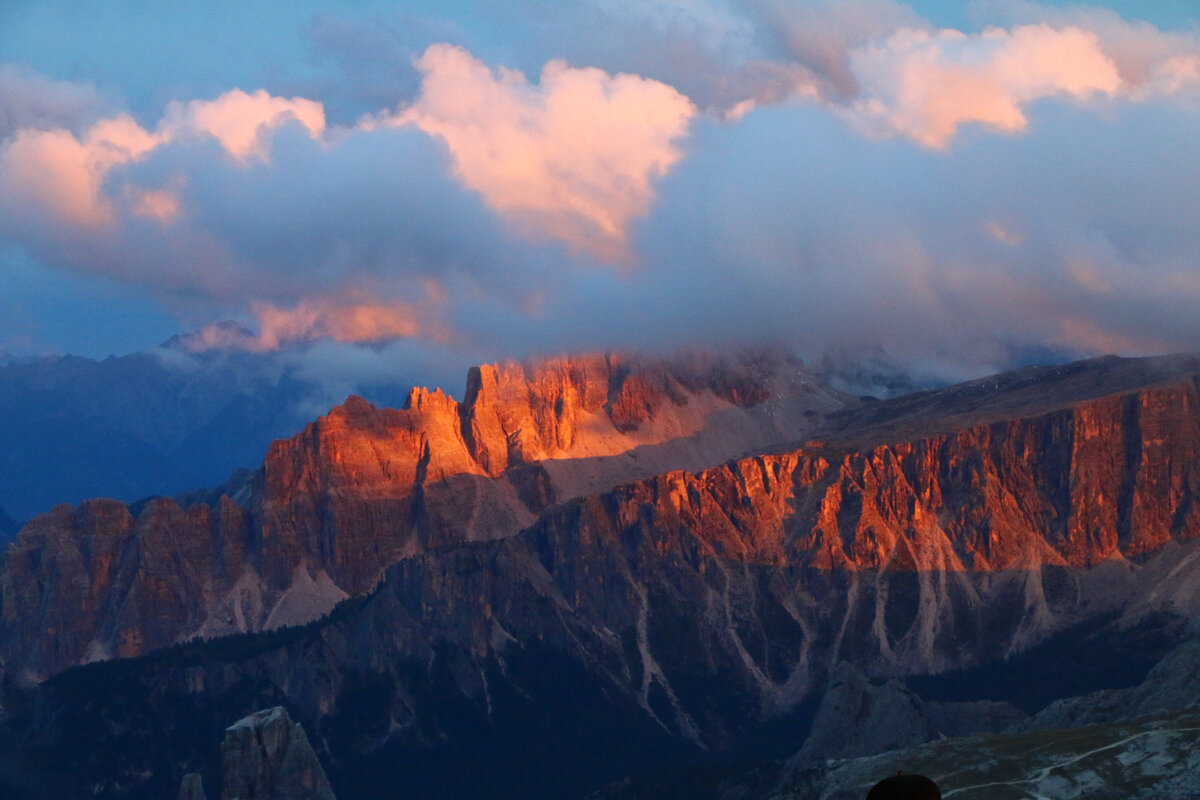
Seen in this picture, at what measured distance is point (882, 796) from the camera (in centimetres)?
9350
